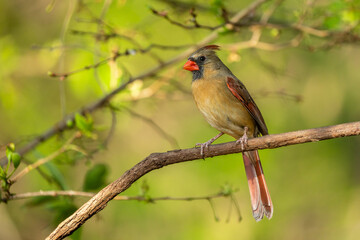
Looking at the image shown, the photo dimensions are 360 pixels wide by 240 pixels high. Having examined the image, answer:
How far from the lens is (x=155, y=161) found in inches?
110

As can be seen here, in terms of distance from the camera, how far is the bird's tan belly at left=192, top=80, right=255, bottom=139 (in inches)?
150

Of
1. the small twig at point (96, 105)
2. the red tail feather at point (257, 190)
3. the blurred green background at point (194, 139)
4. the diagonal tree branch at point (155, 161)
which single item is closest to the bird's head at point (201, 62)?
the small twig at point (96, 105)

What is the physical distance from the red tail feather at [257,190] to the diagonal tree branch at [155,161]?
1.08 m

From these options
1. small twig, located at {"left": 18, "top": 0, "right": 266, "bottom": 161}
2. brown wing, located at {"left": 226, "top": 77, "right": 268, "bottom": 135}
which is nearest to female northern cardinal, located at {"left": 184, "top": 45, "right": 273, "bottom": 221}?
brown wing, located at {"left": 226, "top": 77, "right": 268, "bottom": 135}

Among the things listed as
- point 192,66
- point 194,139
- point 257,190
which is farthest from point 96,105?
point 194,139

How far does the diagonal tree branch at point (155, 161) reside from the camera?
8.59 feet

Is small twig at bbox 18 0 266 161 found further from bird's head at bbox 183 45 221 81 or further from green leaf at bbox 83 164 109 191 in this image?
green leaf at bbox 83 164 109 191

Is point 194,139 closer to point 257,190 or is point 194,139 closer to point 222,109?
point 257,190

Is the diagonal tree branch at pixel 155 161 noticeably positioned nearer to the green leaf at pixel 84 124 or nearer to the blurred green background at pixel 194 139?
the green leaf at pixel 84 124

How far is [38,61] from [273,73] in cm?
227

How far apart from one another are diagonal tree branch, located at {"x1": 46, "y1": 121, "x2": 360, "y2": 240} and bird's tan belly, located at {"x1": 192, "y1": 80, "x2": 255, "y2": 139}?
3.03 feet

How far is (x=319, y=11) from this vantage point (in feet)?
13.6

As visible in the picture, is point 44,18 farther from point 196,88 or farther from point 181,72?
point 196,88

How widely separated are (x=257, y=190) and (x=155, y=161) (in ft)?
4.56
